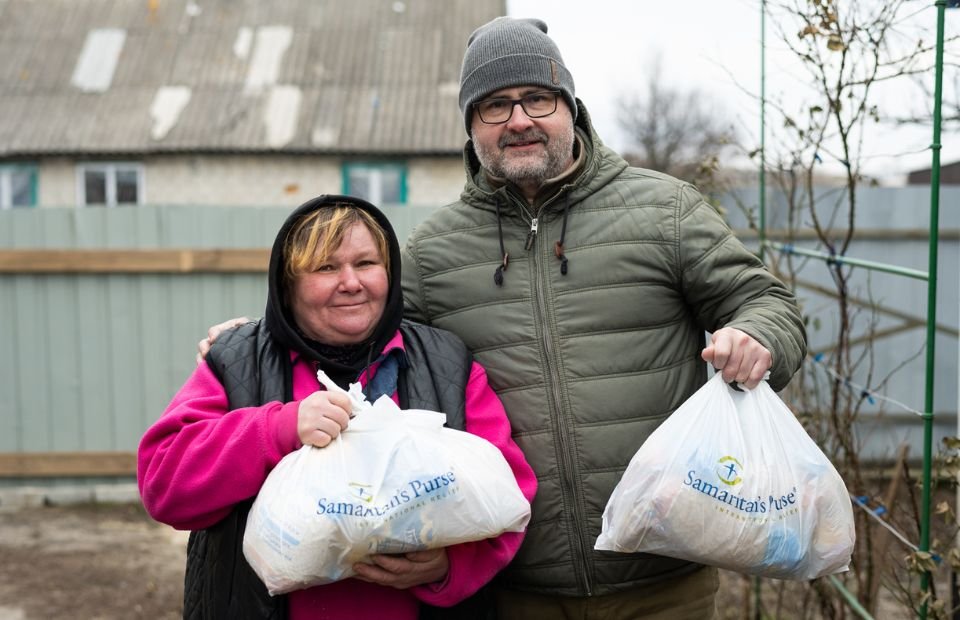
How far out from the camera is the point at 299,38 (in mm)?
13719

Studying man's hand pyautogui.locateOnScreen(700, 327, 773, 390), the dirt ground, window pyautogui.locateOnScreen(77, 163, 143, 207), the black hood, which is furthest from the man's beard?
window pyautogui.locateOnScreen(77, 163, 143, 207)

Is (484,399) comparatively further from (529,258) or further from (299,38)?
(299,38)

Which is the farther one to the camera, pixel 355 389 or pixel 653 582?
pixel 653 582

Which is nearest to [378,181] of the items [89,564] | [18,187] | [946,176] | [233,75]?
[233,75]

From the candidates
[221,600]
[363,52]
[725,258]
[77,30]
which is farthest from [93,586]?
[77,30]

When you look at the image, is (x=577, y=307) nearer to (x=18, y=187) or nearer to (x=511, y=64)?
(x=511, y=64)

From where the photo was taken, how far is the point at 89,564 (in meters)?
5.14

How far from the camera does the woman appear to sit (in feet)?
6.12

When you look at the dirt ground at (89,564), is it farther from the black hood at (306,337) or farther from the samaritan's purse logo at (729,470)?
the samaritan's purse logo at (729,470)

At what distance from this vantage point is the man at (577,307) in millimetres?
2174

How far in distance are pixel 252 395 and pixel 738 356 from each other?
105cm

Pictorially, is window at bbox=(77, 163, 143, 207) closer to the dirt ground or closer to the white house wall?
the white house wall

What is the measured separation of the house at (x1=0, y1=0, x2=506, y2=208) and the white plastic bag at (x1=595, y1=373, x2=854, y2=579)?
1033 centimetres

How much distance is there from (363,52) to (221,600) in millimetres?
12351
